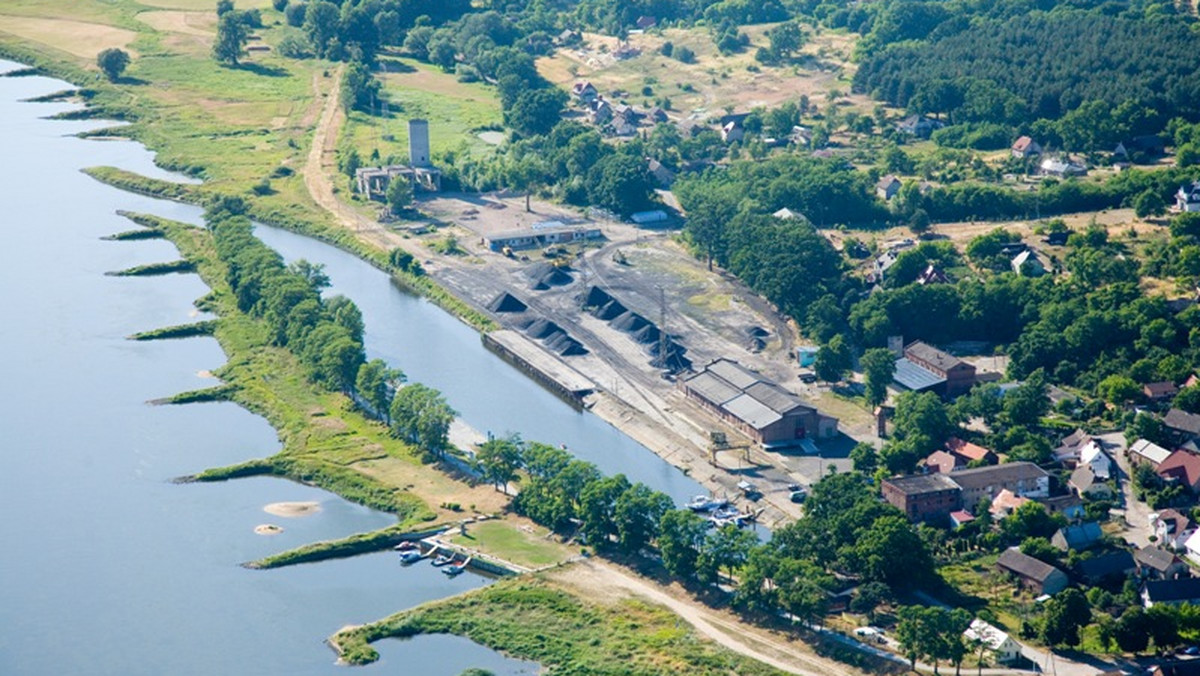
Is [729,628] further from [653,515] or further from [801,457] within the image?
[801,457]

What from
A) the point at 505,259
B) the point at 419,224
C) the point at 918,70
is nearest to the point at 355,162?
the point at 419,224

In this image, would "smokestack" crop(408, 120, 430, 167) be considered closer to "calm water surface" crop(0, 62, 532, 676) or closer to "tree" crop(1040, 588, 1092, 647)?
"calm water surface" crop(0, 62, 532, 676)

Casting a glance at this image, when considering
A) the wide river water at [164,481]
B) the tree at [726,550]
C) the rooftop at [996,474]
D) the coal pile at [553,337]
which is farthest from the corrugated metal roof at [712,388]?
the tree at [726,550]

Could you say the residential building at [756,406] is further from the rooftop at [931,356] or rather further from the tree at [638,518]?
the tree at [638,518]

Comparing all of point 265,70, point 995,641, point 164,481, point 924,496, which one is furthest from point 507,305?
point 265,70

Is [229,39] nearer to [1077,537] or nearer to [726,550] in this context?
[726,550]

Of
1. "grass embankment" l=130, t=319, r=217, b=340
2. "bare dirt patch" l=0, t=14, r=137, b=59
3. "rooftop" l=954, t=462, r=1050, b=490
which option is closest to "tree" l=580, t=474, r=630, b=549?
"rooftop" l=954, t=462, r=1050, b=490

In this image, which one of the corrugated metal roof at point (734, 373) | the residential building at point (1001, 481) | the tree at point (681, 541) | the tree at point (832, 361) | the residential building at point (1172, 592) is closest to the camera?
the residential building at point (1172, 592)
